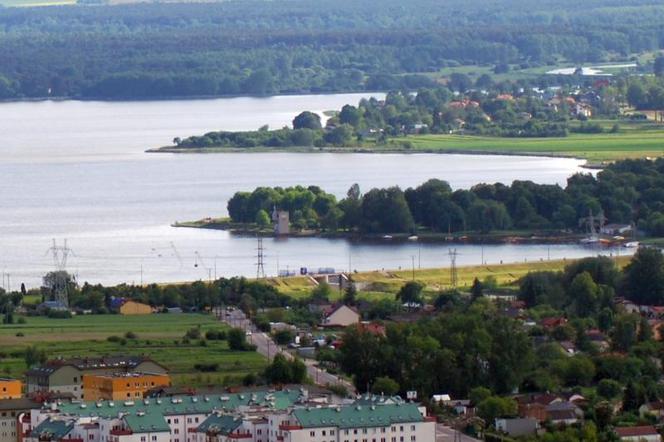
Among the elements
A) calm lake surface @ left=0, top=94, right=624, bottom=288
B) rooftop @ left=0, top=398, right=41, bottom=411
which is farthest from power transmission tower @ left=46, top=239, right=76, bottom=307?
rooftop @ left=0, top=398, right=41, bottom=411

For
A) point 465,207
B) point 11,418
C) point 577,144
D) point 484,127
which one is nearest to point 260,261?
point 465,207

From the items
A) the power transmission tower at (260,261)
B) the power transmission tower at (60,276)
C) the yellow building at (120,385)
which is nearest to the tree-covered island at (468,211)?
the power transmission tower at (260,261)

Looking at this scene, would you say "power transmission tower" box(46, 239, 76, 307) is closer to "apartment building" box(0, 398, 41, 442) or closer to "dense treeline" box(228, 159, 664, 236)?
"dense treeline" box(228, 159, 664, 236)

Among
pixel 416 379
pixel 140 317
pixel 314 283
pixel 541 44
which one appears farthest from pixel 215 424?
pixel 541 44

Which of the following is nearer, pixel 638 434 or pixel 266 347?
pixel 638 434

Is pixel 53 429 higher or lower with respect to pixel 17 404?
lower

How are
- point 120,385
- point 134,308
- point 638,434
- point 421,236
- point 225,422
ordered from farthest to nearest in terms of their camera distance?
point 421,236, point 134,308, point 120,385, point 638,434, point 225,422

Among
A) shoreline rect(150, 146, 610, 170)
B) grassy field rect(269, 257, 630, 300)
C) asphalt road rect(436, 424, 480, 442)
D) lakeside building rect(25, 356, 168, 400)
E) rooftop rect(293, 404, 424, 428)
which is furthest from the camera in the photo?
shoreline rect(150, 146, 610, 170)

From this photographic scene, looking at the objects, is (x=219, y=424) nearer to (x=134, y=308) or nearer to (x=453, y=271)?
(x=134, y=308)
